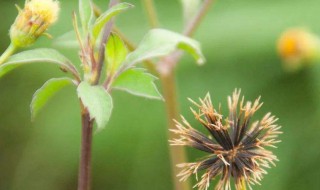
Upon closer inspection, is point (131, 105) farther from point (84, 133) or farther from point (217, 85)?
point (84, 133)

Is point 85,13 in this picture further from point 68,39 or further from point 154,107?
point 154,107

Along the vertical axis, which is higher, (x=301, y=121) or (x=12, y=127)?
(x=301, y=121)

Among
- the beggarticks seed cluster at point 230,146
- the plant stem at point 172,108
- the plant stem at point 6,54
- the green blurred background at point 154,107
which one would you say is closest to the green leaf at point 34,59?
the plant stem at point 6,54

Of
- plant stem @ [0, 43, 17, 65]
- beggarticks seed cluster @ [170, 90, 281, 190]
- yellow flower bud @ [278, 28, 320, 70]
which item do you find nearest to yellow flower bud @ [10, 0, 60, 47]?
Answer: plant stem @ [0, 43, 17, 65]

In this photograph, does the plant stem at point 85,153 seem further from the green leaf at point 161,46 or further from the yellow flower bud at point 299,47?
the yellow flower bud at point 299,47

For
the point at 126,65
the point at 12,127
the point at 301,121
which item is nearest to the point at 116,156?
the point at 12,127

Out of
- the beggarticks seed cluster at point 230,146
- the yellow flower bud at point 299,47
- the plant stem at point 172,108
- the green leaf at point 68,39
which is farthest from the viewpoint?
the yellow flower bud at point 299,47
